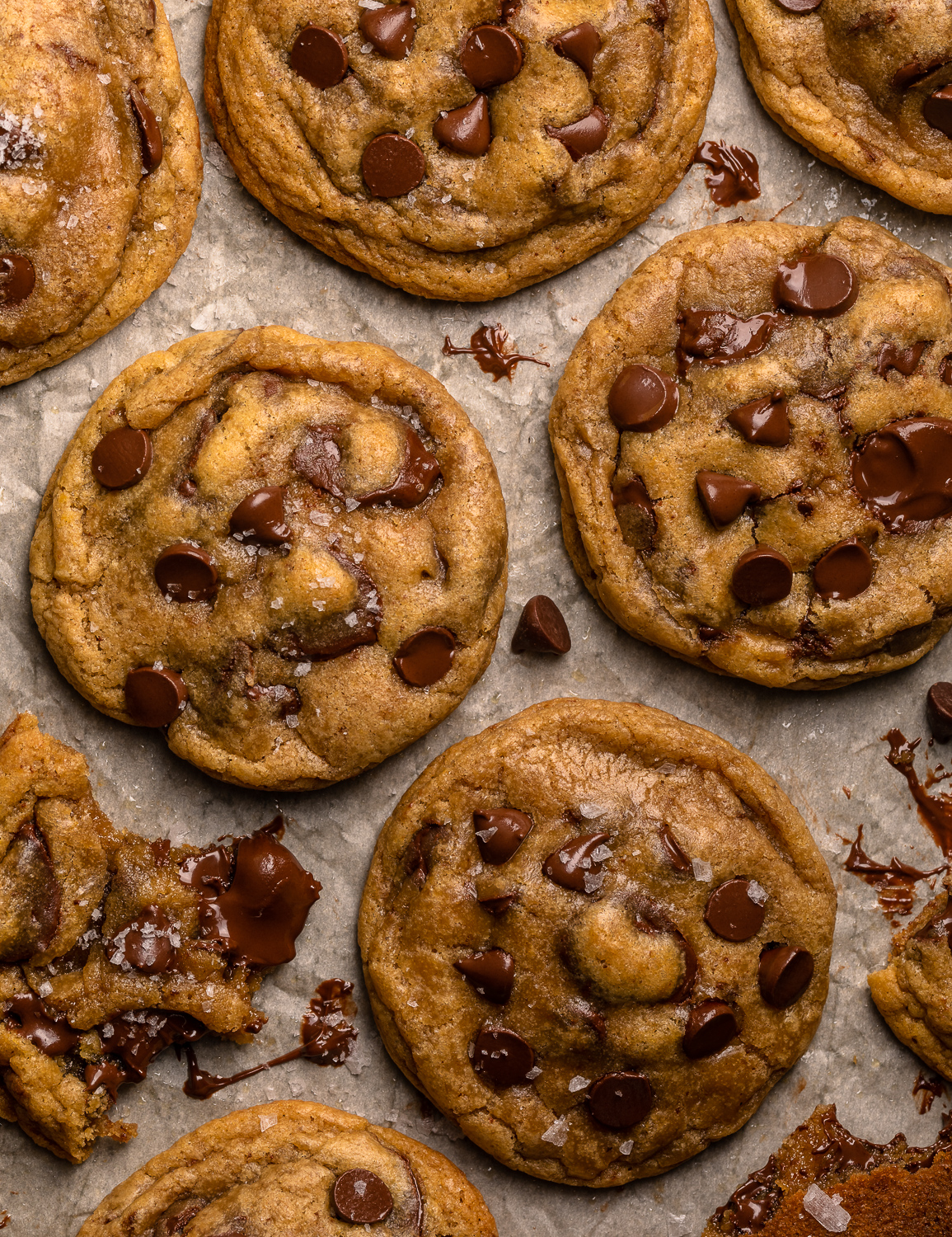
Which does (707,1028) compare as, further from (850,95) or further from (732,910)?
(850,95)

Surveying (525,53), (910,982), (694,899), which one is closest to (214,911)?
(694,899)

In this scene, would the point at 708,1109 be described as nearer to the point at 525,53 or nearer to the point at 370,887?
the point at 370,887

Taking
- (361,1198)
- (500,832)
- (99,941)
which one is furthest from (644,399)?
(361,1198)

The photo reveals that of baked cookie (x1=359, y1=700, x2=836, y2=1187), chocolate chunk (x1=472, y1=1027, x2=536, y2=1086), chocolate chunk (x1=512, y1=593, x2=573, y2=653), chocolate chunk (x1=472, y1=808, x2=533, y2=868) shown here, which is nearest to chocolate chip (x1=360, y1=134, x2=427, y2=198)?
chocolate chunk (x1=512, y1=593, x2=573, y2=653)

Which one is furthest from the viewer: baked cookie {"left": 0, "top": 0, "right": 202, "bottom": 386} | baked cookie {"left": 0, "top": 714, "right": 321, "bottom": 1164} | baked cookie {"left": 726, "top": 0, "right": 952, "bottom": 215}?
baked cookie {"left": 726, "top": 0, "right": 952, "bottom": 215}

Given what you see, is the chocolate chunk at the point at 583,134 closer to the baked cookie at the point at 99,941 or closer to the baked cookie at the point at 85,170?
the baked cookie at the point at 85,170

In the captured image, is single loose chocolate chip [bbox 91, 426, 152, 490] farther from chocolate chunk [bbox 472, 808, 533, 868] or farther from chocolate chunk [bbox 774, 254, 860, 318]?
chocolate chunk [bbox 774, 254, 860, 318]

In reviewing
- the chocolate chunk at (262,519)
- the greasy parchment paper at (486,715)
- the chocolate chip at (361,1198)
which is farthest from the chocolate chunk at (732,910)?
the chocolate chunk at (262,519)
